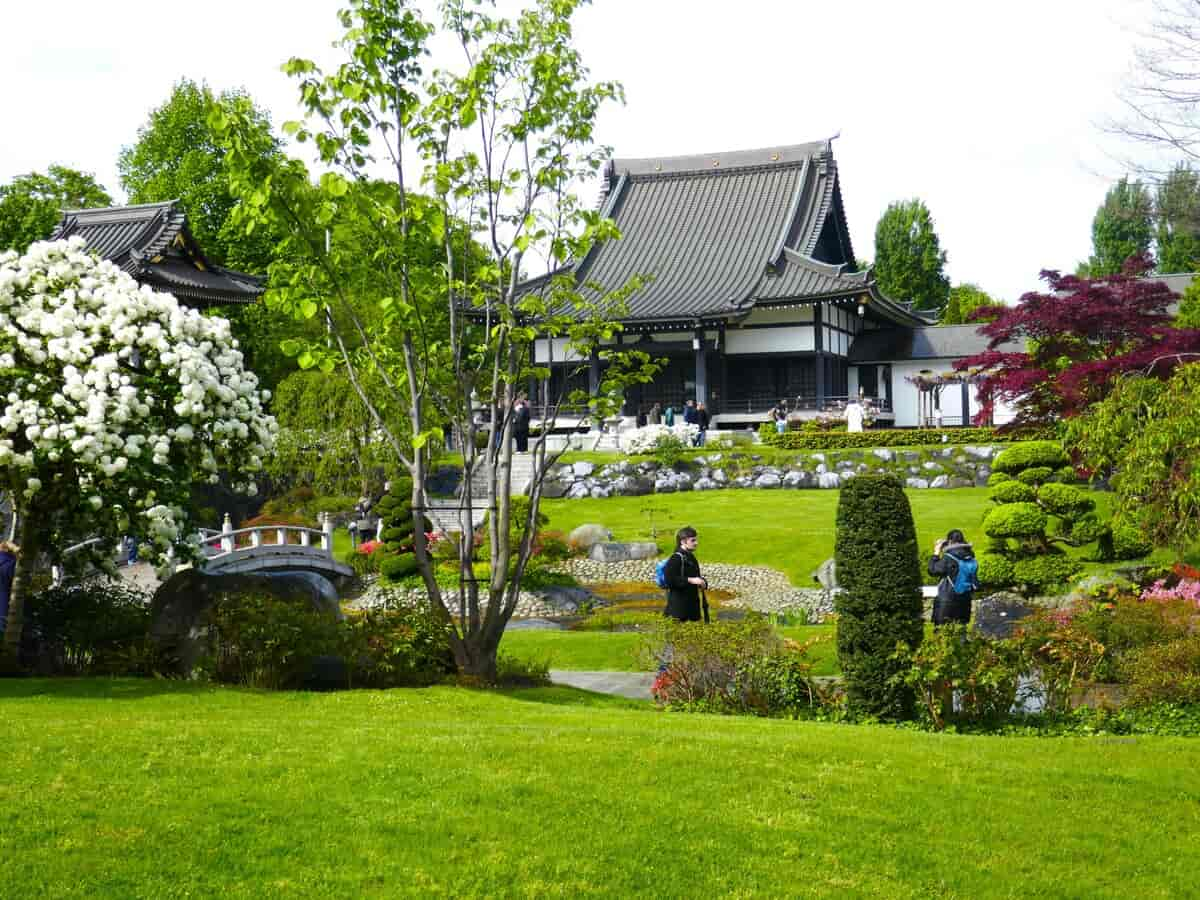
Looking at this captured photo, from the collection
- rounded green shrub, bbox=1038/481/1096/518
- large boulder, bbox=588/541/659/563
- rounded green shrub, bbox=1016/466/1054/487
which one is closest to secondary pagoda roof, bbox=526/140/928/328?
large boulder, bbox=588/541/659/563

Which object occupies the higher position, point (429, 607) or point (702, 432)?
point (702, 432)

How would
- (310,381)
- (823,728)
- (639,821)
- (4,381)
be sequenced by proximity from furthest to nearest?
(310,381)
(4,381)
(823,728)
(639,821)

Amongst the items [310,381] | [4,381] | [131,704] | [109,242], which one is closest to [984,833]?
[131,704]

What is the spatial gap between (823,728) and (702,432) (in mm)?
26693

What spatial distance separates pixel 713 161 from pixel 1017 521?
99.3 feet

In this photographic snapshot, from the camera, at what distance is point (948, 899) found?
6086 mm

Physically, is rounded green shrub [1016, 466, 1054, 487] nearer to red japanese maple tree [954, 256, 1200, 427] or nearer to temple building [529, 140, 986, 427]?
red japanese maple tree [954, 256, 1200, 427]

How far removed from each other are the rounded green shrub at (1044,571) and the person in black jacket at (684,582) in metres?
9.42

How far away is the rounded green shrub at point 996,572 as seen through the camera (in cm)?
1992

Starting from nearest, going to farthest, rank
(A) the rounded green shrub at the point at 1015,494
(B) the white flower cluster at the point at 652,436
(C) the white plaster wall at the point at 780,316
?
(A) the rounded green shrub at the point at 1015,494, (B) the white flower cluster at the point at 652,436, (C) the white plaster wall at the point at 780,316

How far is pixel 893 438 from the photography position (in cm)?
3272

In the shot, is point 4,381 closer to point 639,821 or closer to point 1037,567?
point 639,821

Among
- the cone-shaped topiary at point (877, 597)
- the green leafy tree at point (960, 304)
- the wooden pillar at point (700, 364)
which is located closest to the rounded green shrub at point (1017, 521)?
the cone-shaped topiary at point (877, 597)

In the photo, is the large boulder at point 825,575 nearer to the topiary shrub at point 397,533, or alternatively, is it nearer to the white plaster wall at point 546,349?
the topiary shrub at point 397,533
